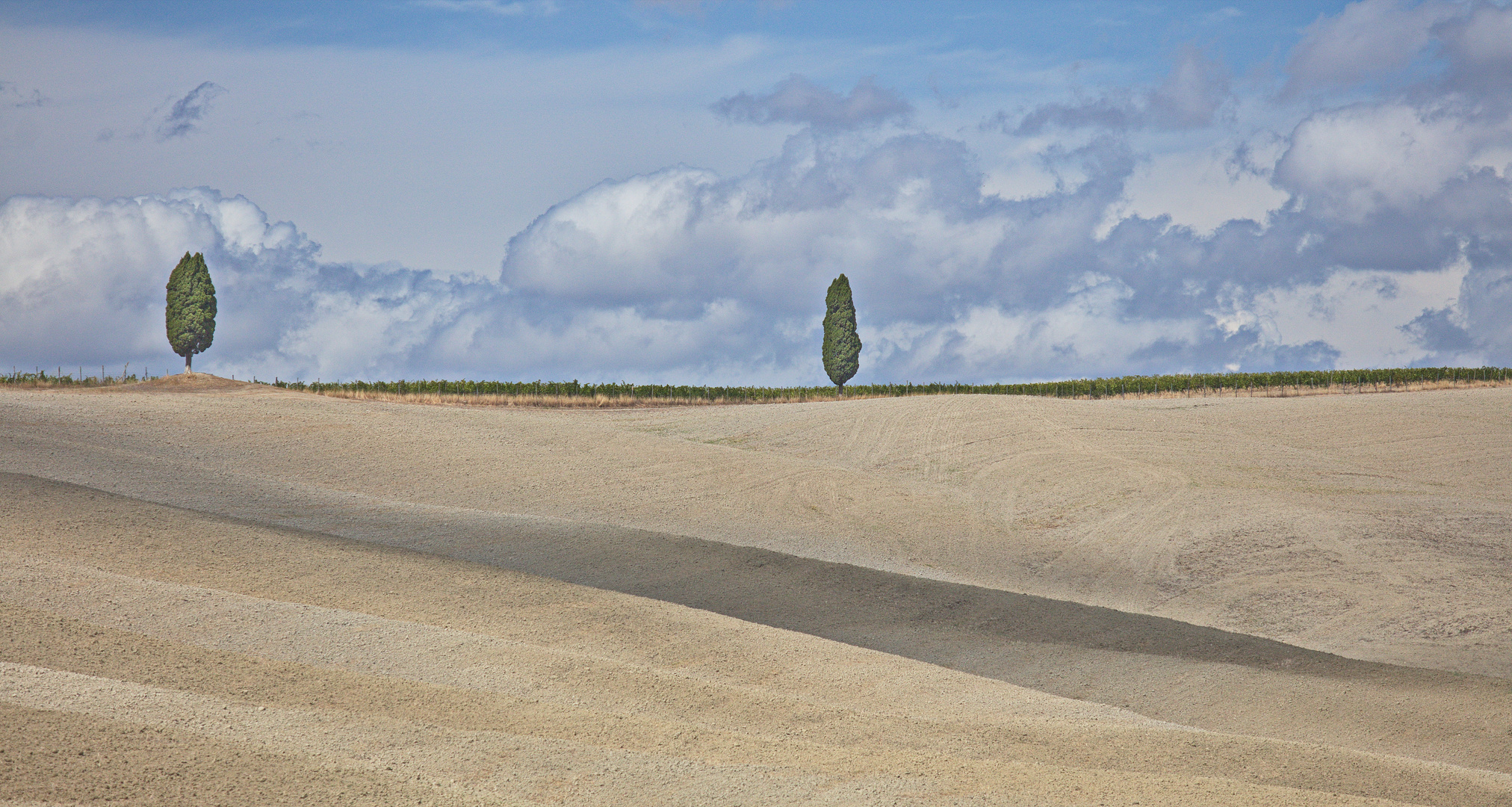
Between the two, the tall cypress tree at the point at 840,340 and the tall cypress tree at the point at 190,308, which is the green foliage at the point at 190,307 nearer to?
the tall cypress tree at the point at 190,308

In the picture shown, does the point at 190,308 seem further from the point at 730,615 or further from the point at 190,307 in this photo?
the point at 730,615

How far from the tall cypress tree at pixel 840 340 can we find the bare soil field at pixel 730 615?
1084 inches

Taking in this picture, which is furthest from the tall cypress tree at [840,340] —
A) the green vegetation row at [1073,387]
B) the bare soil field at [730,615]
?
the bare soil field at [730,615]

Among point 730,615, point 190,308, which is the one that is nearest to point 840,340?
point 190,308

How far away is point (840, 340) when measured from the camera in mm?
55906

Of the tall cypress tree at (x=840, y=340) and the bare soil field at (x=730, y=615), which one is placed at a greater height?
the tall cypress tree at (x=840, y=340)

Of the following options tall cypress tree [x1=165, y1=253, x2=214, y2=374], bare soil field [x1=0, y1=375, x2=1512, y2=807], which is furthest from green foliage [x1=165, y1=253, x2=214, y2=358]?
bare soil field [x1=0, y1=375, x2=1512, y2=807]

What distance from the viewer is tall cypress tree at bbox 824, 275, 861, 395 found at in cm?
5588

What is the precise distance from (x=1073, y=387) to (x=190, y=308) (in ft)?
135

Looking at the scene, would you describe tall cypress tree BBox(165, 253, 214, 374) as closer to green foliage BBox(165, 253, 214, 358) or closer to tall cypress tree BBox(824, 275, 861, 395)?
green foliage BBox(165, 253, 214, 358)

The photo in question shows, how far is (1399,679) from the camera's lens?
41.2ft

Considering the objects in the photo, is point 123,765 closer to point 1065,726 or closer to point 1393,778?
point 1065,726

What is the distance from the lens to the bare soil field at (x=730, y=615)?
7.89 metres

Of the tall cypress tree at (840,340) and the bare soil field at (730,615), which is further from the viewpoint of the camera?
the tall cypress tree at (840,340)
